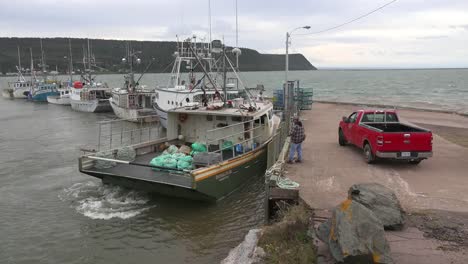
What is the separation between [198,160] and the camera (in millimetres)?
12500

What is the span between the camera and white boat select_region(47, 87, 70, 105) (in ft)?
186

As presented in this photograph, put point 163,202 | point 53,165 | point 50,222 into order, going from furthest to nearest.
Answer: point 53,165 → point 163,202 → point 50,222

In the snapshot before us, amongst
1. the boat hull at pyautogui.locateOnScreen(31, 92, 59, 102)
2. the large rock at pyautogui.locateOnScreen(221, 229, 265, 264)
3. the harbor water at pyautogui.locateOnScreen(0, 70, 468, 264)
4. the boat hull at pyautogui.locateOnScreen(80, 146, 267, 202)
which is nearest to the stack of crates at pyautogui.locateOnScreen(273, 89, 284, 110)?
the harbor water at pyautogui.locateOnScreen(0, 70, 468, 264)

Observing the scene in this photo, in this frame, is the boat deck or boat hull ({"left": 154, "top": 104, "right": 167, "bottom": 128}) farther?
boat hull ({"left": 154, "top": 104, "right": 167, "bottom": 128})

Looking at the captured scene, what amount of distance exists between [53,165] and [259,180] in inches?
408

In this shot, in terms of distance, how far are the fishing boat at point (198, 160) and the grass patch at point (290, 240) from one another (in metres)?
3.62

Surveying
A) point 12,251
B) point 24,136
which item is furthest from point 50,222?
point 24,136

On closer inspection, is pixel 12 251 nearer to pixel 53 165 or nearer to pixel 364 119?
pixel 53 165

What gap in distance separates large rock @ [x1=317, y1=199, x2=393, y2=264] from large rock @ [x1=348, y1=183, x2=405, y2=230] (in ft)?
4.70

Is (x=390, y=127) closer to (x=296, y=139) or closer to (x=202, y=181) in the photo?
(x=296, y=139)

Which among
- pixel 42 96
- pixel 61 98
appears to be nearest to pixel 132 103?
pixel 61 98

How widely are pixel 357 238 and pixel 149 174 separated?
25.9 ft

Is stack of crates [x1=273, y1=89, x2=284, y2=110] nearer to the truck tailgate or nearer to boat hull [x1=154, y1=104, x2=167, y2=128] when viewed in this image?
boat hull [x1=154, y1=104, x2=167, y2=128]

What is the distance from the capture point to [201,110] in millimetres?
15852
